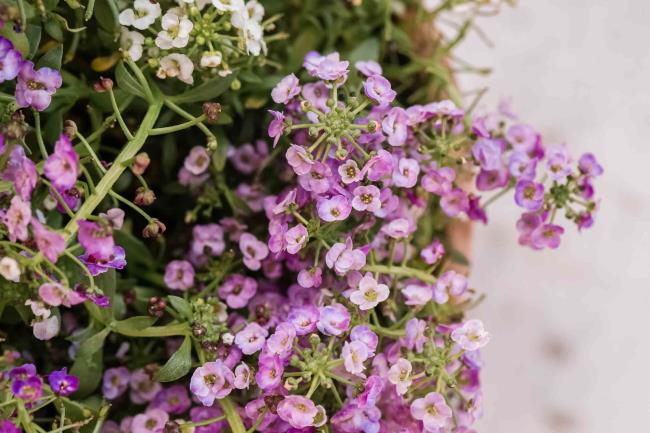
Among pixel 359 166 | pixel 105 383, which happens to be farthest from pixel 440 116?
pixel 105 383

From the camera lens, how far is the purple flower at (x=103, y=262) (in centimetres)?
81

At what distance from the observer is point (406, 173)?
0.96m

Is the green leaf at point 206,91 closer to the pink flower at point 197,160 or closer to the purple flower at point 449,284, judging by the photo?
the pink flower at point 197,160

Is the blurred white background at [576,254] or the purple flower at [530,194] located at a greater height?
the purple flower at [530,194]

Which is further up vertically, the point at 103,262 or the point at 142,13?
the point at 142,13

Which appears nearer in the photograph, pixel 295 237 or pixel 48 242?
pixel 48 242

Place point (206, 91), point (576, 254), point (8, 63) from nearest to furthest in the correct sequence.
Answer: point (8, 63) < point (206, 91) < point (576, 254)

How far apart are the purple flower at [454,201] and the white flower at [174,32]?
1.20 ft

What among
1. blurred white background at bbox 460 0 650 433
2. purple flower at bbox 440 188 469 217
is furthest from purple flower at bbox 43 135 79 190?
blurred white background at bbox 460 0 650 433

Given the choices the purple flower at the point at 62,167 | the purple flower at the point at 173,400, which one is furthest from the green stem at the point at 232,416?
the purple flower at the point at 62,167

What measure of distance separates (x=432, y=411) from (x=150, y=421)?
33 centimetres

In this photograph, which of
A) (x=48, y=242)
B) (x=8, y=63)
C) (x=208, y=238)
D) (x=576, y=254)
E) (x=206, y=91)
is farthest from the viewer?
(x=576, y=254)

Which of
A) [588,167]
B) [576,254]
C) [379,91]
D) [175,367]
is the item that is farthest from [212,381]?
[576,254]

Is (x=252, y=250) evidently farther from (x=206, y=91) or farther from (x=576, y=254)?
(x=576, y=254)
